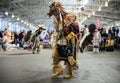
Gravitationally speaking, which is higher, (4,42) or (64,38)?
(64,38)

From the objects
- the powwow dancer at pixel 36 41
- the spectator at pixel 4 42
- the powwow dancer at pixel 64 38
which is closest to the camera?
the powwow dancer at pixel 64 38

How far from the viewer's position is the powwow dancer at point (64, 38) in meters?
9.68

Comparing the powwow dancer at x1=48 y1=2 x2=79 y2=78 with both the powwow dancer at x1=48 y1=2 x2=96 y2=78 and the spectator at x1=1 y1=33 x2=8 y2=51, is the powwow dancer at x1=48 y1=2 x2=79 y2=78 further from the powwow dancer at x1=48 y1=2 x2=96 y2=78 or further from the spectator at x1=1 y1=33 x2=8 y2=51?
the spectator at x1=1 y1=33 x2=8 y2=51

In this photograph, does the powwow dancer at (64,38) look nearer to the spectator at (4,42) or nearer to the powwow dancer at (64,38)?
the powwow dancer at (64,38)

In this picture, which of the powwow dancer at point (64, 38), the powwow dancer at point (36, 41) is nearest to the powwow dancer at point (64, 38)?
the powwow dancer at point (64, 38)

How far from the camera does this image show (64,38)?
9695 mm

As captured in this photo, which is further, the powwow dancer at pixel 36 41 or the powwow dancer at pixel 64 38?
the powwow dancer at pixel 36 41

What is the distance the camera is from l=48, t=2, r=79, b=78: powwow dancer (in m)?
9.68

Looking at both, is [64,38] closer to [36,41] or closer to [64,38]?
[64,38]

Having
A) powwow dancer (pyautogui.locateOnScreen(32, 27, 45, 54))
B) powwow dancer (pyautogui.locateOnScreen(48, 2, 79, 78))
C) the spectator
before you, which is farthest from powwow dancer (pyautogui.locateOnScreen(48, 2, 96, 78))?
the spectator

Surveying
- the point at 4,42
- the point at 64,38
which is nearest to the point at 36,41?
the point at 4,42

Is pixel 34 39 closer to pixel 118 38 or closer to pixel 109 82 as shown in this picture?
pixel 118 38

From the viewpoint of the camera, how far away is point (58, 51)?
9828mm

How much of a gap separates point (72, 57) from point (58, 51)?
0.45 m
